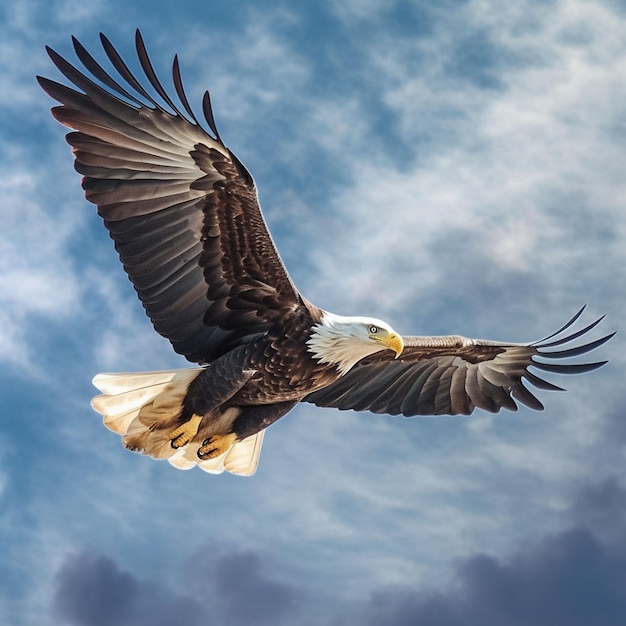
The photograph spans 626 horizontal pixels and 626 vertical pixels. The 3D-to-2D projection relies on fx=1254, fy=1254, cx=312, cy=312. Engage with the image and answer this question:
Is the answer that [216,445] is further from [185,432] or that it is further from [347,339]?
[347,339]

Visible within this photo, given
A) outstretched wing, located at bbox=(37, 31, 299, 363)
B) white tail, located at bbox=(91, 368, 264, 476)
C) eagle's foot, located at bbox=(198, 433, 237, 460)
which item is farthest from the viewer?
eagle's foot, located at bbox=(198, 433, 237, 460)

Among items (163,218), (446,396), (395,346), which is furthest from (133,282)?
(446,396)

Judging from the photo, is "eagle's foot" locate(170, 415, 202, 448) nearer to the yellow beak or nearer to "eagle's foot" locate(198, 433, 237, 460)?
"eagle's foot" locate(198, 433, 237, 460)

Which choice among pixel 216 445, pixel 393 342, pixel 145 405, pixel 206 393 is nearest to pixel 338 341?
pixel 393 342

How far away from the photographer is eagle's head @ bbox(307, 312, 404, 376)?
1034 centimetres

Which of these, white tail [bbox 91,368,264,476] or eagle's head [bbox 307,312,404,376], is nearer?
eagle's head [bbox 307,312,404,376]

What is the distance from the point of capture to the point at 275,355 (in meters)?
10.3

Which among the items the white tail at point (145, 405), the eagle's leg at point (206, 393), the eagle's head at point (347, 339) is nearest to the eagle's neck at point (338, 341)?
the eagle's head at point (347, 339)

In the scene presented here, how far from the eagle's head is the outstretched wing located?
1.18ft

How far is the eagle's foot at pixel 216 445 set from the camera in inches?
430

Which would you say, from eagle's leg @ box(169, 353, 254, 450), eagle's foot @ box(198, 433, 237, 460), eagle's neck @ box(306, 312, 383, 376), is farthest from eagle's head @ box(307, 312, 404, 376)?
eagle's foot @ box(198, 433, 237, 460)

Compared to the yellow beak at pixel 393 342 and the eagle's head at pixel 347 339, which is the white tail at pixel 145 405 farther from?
the yellow beak at pixel 393 342

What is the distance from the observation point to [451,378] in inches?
496

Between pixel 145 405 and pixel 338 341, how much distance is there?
1774 mm
